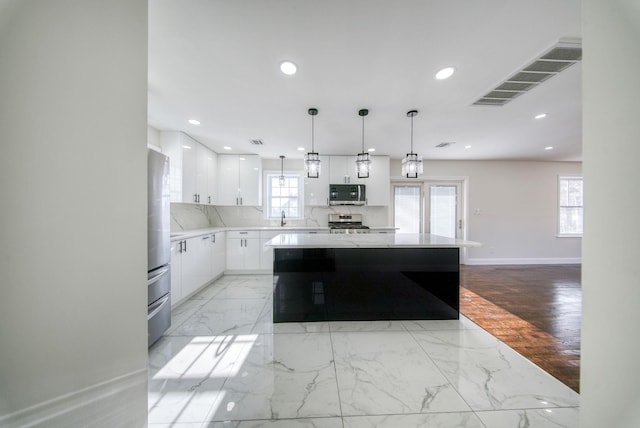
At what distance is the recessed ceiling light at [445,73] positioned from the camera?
1855mm

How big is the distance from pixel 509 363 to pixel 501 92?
8.45 ft

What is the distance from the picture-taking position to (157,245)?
2035 millimetres

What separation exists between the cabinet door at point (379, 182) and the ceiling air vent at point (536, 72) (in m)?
2.22

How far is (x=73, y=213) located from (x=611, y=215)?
1527 mm

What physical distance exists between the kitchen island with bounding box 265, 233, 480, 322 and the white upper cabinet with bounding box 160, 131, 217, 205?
86.3 inches

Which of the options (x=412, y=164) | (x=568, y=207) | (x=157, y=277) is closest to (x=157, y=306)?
(x=157, y=277)

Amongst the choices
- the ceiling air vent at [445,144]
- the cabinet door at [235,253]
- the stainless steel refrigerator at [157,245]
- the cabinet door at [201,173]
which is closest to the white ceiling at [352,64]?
the ceiling air vent at [445,144]

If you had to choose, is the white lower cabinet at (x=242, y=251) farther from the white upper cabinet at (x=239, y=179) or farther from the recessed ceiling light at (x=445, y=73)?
the recessed ceiling light at (x=445, y=73)

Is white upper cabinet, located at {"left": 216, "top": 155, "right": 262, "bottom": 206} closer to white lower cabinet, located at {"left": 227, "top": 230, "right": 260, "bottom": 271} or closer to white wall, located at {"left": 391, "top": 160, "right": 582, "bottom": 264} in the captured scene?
white lower cabinet, located at {"left": 227, "top": 230, "right": 260, "bottom": 271}

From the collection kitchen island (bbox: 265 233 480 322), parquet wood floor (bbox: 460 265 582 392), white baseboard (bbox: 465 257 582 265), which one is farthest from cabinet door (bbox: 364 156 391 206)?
white baseboard (bbox: 465 257 582 265)

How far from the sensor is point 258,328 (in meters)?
2.26

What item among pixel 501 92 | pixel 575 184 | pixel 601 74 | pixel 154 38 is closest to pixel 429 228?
pixel 501 92

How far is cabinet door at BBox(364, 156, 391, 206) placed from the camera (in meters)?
4.64

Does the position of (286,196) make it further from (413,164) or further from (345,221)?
(413,164)
